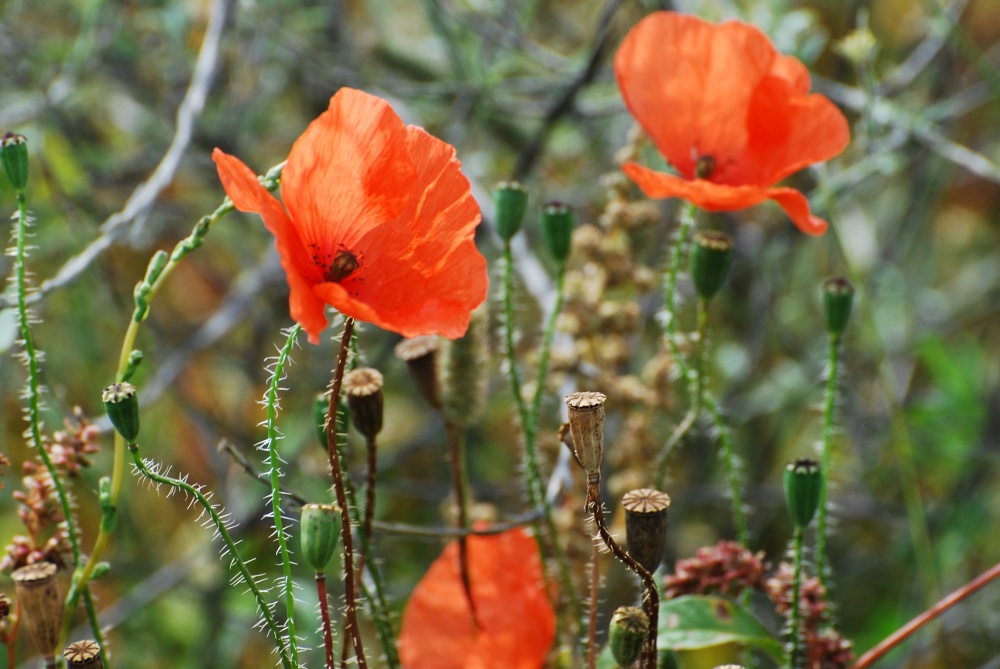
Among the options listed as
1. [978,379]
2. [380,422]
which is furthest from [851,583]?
[380,422]

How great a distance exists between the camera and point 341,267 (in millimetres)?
833

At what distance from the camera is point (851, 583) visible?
203 cm

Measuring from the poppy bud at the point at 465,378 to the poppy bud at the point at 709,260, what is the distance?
0.20m

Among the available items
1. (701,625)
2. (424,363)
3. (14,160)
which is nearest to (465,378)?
(424,363)

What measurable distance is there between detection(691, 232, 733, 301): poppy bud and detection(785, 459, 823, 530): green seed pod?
18cm

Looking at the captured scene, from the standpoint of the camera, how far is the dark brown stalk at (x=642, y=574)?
65 centimetres

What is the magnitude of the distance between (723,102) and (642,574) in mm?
524

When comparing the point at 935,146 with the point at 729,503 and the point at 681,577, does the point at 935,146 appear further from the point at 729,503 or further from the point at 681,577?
the point at 681,577

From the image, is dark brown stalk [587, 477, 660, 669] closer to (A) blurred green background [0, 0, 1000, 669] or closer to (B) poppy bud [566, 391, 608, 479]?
(B) poppy bud [566, 391, 608, 479]

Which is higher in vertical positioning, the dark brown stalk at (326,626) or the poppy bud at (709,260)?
the poppy bud at (709,260)

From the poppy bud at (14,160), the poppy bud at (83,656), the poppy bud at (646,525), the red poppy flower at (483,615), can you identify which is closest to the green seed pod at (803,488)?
the poppy bud at (646,525)

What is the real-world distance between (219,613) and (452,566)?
814mm

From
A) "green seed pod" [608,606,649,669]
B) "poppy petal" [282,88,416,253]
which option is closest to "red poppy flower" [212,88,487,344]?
"poppy petal" [282,88,416,253]

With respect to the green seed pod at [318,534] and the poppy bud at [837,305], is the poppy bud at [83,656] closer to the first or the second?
the green seed pod at [318,534]
